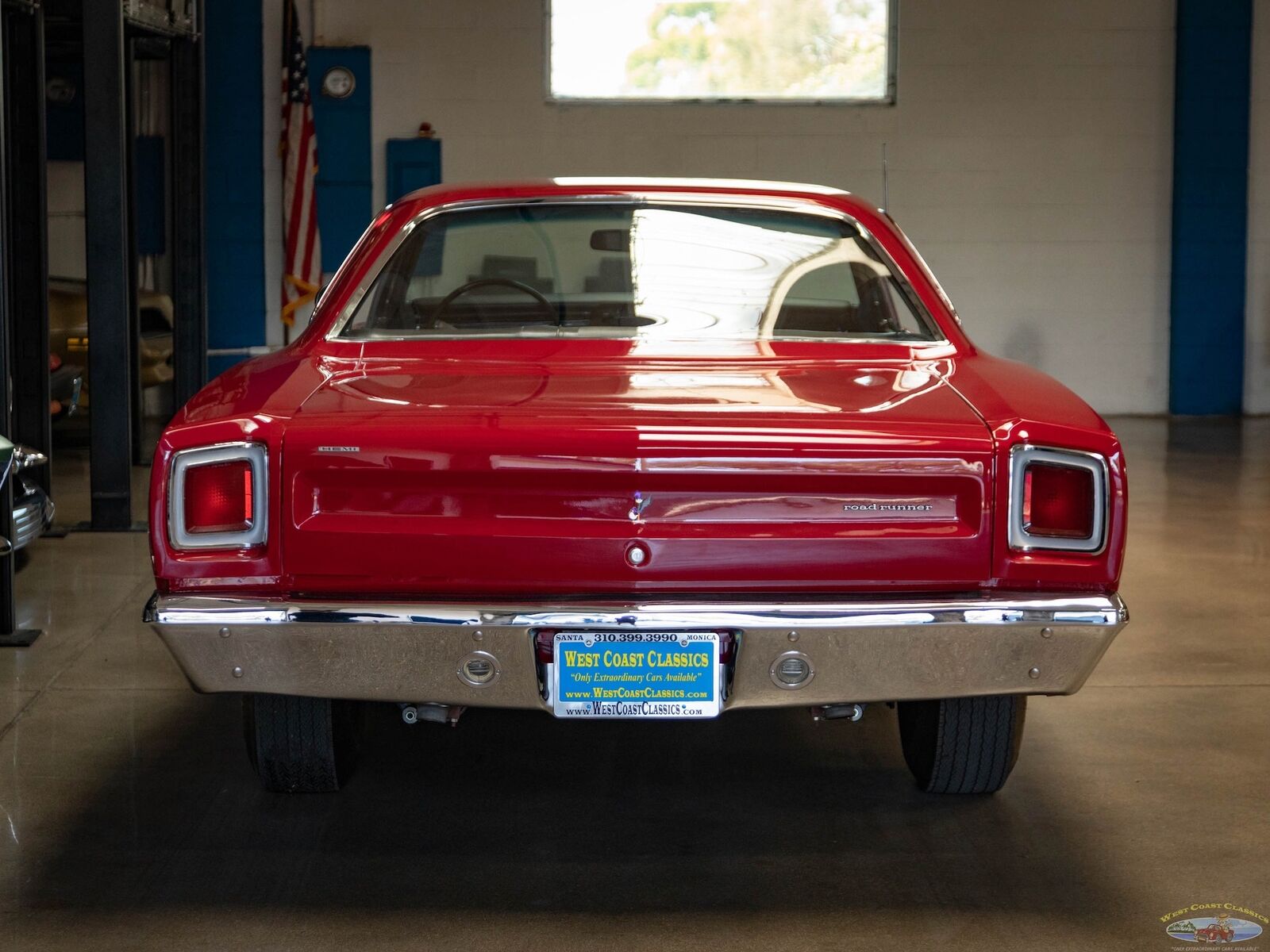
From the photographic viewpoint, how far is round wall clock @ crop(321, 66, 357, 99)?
488 inches

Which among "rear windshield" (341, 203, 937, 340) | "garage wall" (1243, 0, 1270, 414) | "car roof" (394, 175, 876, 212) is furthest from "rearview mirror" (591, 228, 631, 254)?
"garage wall" (1243, 0, 1270, 414)

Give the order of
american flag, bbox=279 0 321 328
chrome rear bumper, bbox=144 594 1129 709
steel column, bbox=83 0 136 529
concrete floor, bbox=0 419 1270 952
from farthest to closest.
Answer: american flag, bbox=279 0 321 328 < steel column, bbox=83 0 136 529 < concrete floor, bbox=0 419 1270 952 < chrome rear bumper, bbox=144 594 1129 709

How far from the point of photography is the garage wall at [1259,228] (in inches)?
498

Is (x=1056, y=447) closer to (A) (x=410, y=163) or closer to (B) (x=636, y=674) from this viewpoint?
(B) (x=636, y=674)

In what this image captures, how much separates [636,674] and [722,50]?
1056 cm

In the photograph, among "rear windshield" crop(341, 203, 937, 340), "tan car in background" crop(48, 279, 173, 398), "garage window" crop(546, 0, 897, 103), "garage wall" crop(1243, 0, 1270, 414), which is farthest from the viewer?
"garage wall" crop(1243, 0, 1270, 414)

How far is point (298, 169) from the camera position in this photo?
40.4 feet

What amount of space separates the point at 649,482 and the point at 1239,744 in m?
2.10

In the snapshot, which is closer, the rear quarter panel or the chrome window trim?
the rear quarter panel

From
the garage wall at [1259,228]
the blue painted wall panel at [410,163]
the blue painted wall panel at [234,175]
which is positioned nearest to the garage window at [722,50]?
the blue painted wall panel at [410,163]

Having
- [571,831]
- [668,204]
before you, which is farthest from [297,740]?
[668,204]

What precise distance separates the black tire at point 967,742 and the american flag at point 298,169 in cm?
965

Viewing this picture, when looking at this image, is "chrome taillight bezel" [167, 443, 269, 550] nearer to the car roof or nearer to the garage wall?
the car roof

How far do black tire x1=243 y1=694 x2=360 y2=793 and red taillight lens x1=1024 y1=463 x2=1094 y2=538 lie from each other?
151cm
